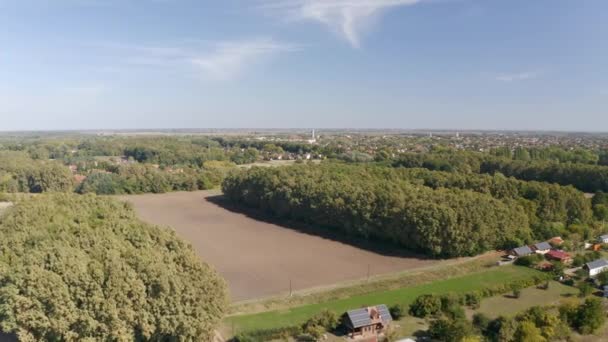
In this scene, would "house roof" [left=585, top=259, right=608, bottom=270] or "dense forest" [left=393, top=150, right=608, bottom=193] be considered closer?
"house roof" [left=585, top=259, right=608, bottom=270]

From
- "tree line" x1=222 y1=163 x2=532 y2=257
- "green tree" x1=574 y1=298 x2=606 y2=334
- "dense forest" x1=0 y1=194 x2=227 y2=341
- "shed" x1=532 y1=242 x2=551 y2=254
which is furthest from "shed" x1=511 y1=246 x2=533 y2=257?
"dense forest" x1=0 y1=194 x2=227 y2=341

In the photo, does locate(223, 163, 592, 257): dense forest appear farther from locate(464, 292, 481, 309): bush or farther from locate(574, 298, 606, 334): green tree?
locate(574, 298, 606, 334): green tree

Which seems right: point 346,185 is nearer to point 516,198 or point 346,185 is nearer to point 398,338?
point 516,198

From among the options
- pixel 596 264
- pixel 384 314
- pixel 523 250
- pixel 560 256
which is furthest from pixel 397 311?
pixel 560 256

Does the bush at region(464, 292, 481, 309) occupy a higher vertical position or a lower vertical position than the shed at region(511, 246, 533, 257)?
lower

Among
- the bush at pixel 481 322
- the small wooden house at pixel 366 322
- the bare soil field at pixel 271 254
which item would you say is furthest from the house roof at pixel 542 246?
the small wooden house at pixel 366 322

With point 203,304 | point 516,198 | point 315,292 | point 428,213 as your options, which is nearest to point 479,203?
point 428,213

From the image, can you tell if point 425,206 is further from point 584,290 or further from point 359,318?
point 359,318
